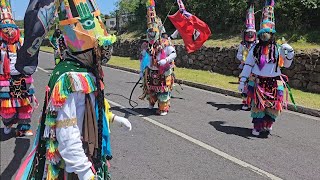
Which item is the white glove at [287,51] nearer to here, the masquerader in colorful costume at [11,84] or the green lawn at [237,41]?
the masquerader in colorful costume at [11,84]

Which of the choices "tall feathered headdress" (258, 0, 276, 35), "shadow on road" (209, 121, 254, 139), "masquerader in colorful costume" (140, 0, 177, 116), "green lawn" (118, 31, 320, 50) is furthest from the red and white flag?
"green lawn" (118, 31, 320, 50)

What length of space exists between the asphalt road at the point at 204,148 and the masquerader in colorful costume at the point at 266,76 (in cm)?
43

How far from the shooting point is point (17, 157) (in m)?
5.74

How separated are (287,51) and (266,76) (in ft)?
1.79

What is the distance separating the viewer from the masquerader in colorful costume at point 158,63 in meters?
8.05

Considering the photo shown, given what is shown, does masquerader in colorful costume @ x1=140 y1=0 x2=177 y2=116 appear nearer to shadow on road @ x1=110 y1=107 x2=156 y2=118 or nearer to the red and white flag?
shadow on road @ x1=110 y1=107 x2=156 y2=118

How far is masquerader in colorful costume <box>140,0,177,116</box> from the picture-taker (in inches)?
317

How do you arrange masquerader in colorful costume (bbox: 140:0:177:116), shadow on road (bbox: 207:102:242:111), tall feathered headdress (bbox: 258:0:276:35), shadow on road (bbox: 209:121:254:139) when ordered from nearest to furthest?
tall feathered headdress (bbox: 258:0:276:35)
shadow on road (bbox: 209:121:254:139)
masquerader in colorful costume (bbox: 140:0:177:116)
shadow on road (bbox: 207:102:242:111)

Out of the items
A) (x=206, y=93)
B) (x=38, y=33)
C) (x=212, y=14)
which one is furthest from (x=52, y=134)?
(x=212, y=14)

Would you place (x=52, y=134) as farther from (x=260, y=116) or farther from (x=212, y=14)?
(x=212, y=14)

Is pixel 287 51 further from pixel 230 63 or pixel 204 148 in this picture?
pixel 230 63

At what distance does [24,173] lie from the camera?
2645mm

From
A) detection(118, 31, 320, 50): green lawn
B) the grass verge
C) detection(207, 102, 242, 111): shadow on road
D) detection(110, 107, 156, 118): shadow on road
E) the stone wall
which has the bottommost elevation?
detection(207, 102, 242, 111): shadow on road

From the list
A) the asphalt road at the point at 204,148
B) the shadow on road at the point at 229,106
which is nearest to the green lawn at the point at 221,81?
the asphalt road at the point at 204,148
